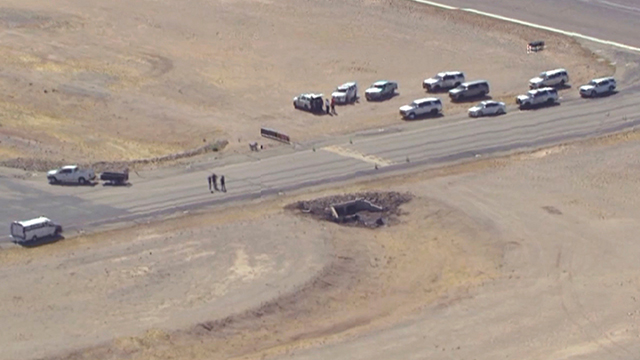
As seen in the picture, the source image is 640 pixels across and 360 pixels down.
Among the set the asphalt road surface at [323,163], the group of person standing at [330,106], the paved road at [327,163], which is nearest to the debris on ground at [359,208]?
the paved road at [327,163]

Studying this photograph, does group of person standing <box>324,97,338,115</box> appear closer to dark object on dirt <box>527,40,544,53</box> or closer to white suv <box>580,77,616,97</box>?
white suv <box>580,77,616,97</box>

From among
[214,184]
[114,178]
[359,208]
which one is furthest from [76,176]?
[359,208]

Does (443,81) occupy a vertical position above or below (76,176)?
above

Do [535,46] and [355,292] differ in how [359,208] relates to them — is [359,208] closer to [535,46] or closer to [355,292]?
[355,292]

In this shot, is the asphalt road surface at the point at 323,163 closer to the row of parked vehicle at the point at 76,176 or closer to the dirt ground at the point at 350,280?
the row of parked vehicle at the point at 76,176

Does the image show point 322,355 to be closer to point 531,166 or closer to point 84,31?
point 531,166

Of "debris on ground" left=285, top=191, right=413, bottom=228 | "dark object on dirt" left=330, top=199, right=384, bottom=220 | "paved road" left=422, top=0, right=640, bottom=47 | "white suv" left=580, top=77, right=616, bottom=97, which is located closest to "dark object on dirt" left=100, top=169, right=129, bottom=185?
"debris on ground" left=285, top=191, right=413, bottom=228
